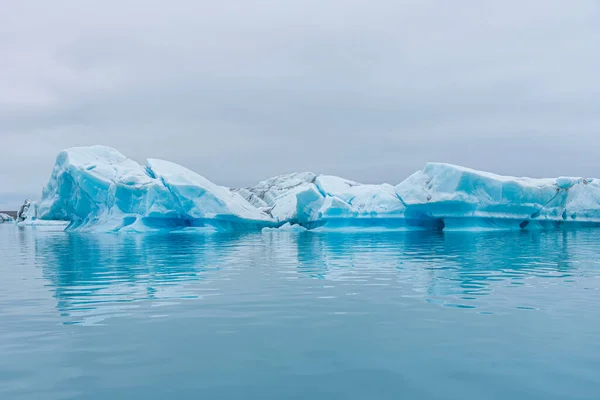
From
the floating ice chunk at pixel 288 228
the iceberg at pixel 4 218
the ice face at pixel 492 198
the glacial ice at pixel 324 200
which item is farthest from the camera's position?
the iceberg at pixel 4 218

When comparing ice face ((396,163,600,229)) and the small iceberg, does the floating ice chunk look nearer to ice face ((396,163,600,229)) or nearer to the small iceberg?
the small iceberg

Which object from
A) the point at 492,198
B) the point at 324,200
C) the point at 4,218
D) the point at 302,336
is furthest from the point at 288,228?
the point at 4,218

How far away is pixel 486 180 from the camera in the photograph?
2602cm

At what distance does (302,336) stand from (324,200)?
27.9 m

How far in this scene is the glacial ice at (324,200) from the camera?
26.9m

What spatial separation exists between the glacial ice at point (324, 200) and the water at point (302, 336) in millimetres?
18271

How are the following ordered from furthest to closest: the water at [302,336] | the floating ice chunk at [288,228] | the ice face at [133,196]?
1. the floating ice chunk at [288,228]
2. the ice face at [133,196]
3. the water at [302,336]

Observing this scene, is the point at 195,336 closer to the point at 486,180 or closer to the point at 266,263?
the point at 266,263

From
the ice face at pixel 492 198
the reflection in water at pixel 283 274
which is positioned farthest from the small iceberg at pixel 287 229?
the reflection in water at pixel 283 274

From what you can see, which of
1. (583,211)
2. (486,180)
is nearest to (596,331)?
(486,180)

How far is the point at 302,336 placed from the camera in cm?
479

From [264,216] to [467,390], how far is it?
102ft

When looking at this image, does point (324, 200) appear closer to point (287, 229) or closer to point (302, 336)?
point (287, 229)

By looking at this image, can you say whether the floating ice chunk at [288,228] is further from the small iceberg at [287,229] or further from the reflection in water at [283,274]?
the reflection in water at [283,274]
